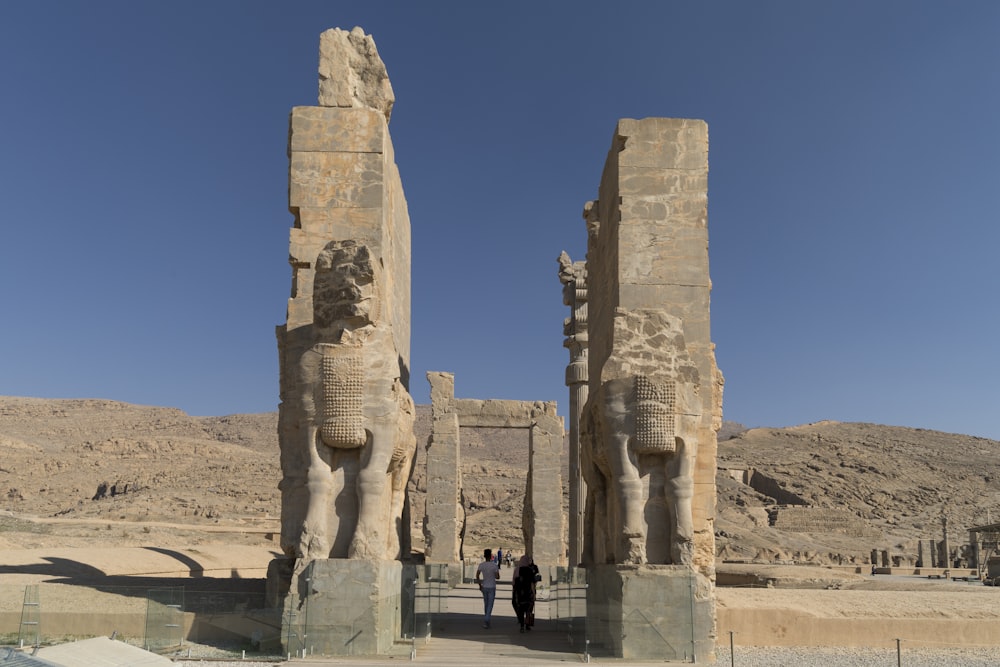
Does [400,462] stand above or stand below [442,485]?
above

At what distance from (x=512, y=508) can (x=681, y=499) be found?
2949 cm

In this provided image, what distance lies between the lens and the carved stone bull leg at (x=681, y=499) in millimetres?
7699

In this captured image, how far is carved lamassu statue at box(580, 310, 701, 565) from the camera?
25.5ft

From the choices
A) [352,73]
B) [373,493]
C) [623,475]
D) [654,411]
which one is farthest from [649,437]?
[352,73]

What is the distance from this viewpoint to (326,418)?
7.77 metres

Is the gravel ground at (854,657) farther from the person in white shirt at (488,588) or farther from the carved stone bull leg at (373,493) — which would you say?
the carved stone bull leg at (373,493)

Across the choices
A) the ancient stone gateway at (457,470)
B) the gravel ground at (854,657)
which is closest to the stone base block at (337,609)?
the gravel ground at (854,657)

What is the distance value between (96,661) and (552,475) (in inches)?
588

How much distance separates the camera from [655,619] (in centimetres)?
752

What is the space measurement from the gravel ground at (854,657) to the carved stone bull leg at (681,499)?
95 cm

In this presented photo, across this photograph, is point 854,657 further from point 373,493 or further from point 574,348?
point 574,348

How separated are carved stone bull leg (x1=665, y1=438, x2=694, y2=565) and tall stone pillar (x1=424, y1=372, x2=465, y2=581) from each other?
1120cm

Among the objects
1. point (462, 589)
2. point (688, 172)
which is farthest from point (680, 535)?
point (462, 589)

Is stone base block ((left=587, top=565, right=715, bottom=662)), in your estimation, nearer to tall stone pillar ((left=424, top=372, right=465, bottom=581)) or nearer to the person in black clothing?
the person in black clothing
